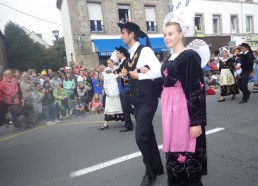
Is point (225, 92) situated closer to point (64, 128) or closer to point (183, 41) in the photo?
point (64, 128)

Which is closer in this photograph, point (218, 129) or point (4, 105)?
point (218, 129)

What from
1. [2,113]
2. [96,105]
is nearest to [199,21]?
[96,105]

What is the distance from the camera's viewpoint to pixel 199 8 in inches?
880

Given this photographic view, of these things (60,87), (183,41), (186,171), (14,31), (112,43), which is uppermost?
(14,31)

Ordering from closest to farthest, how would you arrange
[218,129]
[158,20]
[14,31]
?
1. [218,129]
2. [158,20]
3. [14,31]

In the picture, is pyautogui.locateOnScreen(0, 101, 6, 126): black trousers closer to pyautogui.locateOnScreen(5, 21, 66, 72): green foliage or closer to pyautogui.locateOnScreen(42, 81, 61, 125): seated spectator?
pyautogui.locateOnScreen(42, 81, 61, 125): seated spectator

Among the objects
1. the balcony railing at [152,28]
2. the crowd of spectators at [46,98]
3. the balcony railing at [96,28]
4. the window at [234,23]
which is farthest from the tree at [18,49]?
the crowd of spectators at [46,98]

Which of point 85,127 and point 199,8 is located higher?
point 199,8

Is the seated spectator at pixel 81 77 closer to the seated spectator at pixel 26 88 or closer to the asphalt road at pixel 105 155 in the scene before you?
the seated spectator at pixel 26 88

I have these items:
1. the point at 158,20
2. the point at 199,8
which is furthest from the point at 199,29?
the point at 158,20

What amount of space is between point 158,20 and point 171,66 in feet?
62.8

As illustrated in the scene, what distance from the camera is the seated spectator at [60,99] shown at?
30.5ft

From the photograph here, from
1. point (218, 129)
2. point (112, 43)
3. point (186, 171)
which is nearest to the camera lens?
point (186, 171)

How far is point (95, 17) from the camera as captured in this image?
18.1 m
